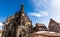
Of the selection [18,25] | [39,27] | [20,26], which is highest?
[18,25]

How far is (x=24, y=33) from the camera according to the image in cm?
5494

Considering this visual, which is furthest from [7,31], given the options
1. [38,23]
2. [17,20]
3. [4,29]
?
[38,23]

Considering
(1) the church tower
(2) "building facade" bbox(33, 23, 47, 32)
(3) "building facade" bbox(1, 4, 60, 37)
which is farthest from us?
(2) "building facade" bbox(33, 23, 47, 32)

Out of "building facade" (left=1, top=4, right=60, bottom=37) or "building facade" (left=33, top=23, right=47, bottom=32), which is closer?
"building facade" (left=1, top=4, right=60, bottom=37)

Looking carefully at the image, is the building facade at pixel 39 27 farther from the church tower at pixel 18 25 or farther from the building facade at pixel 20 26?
the church tower at pixel 18 25

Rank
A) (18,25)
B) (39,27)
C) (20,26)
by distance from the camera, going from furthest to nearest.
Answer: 1. (39,27)
2. (18,25)
3. (20,26)

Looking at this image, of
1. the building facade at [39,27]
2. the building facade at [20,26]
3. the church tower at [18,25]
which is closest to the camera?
the building facade at [20,26]

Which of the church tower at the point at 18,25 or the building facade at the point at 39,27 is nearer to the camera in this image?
the church tower at the point at 18,25

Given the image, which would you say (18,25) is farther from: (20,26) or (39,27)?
(39,27)

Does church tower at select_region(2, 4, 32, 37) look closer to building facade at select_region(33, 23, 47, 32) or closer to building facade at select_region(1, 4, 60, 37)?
building facade at select_region(1, 4, 60, 37)

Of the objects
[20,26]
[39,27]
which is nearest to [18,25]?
[20,26]

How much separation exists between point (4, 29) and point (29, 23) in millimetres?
10180

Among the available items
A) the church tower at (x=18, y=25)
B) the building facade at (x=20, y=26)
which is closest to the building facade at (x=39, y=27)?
the building facade at (x=20, y=26)

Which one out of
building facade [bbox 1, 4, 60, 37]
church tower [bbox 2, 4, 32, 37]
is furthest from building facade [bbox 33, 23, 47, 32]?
church tower [bbox 2, 4, 32, 37]
